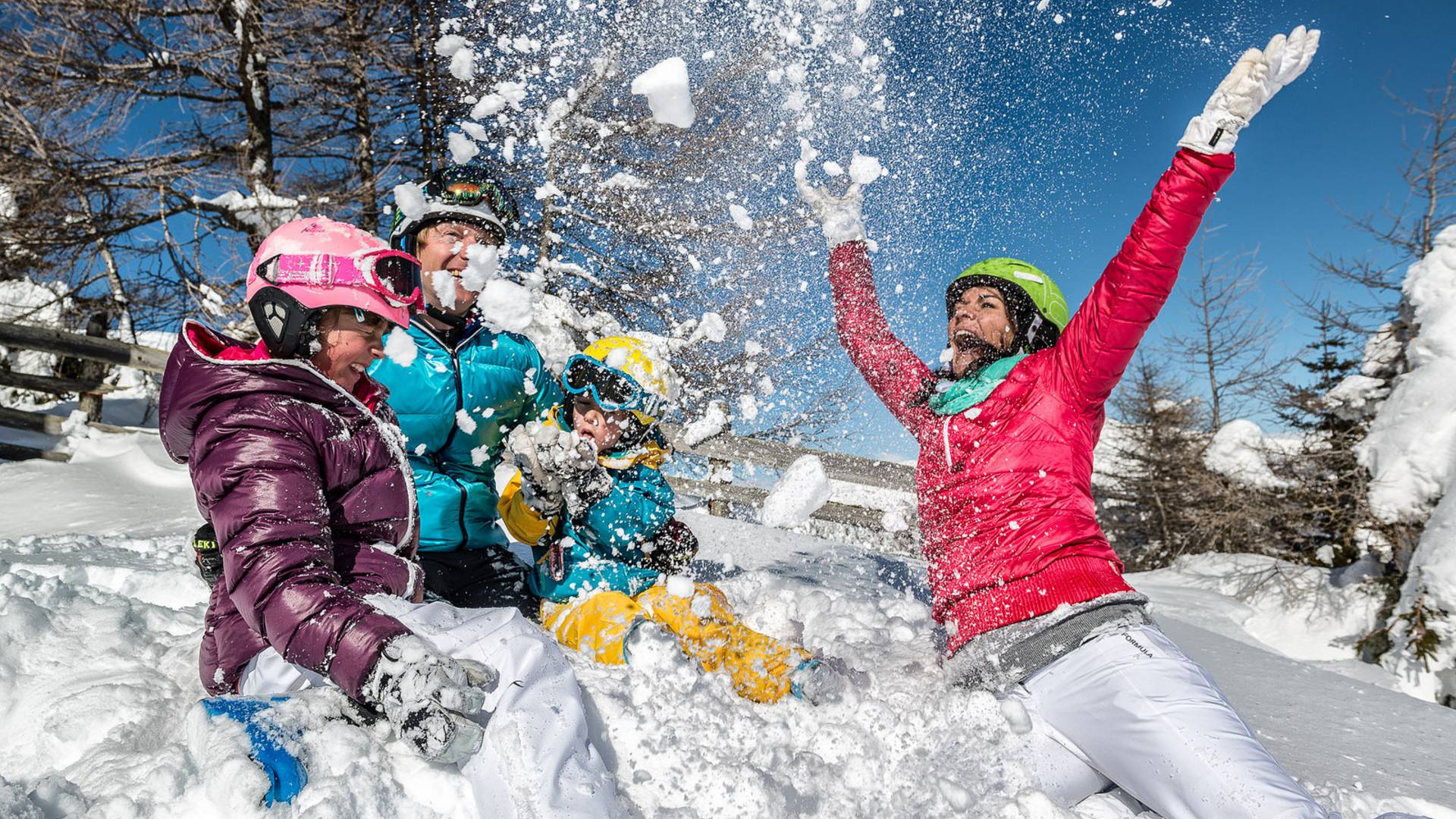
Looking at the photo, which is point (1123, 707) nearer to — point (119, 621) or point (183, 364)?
point (183, 364)

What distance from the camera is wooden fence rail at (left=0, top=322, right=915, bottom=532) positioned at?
7.69m

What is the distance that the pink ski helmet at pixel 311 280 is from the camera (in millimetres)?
1795

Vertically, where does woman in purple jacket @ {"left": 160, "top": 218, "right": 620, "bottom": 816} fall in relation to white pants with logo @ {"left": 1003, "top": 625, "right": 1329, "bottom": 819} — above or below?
above

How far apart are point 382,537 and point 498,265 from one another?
4.61 ft

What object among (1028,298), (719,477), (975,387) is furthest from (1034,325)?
(719,477)

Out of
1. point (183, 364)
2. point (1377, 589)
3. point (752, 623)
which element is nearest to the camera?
point (183, 364)

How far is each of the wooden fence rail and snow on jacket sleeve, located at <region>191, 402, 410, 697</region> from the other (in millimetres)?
5842

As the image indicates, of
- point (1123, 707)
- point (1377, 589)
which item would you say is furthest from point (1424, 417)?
point (1123, 707)

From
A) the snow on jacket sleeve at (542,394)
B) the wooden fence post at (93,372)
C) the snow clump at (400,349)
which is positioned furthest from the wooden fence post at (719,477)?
the wooden fence post at (93,372)

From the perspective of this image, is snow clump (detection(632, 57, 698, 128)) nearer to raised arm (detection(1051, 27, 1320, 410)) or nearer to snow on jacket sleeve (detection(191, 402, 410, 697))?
raised arm (detection(1051, 27, 1320, 410))

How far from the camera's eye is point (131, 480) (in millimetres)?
7094

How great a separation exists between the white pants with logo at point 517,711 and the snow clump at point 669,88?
2.46 meters

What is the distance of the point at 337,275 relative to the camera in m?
1.84

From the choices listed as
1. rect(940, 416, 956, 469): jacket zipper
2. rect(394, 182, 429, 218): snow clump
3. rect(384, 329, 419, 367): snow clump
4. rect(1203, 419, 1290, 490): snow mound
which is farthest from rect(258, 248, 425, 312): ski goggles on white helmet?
rect(1203, 419, 1290, 490): snow mound
